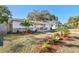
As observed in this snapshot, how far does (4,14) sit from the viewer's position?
367cm

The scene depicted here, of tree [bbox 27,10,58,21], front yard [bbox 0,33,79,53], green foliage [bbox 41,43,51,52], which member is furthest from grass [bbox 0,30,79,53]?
tree [bbox 27,10,58,21]

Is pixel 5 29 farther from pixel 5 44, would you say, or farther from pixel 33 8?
pixel 33 8

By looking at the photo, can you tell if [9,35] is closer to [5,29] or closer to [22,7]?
[5,29]

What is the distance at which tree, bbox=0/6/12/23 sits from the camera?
11.9 feet

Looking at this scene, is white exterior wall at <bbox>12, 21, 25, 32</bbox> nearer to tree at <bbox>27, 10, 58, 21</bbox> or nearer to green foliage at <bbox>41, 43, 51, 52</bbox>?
tree at <bbox>27, 10, 58, 21</bbox>

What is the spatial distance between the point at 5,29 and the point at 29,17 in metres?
0.34

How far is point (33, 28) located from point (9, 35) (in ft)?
1.04

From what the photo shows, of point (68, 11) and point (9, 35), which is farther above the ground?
point (68, 11)

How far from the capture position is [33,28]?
145 inches

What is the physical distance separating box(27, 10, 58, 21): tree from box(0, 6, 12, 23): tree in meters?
0.26

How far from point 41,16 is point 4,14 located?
474 mm

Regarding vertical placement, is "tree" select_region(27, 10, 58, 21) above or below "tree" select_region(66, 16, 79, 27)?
above
